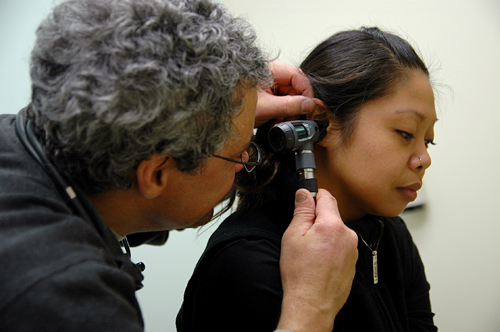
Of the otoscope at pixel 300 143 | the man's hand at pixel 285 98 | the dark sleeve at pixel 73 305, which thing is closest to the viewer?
the dark sleeve at pixel 73 305

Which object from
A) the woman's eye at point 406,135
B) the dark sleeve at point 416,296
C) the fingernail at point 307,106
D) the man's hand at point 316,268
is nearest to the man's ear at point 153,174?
the man's hand at point 316,268

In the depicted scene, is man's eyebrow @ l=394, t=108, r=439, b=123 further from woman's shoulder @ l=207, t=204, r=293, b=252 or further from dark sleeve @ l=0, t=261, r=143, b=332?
dark sleeve @ l=0, t=261, r=143, b=332

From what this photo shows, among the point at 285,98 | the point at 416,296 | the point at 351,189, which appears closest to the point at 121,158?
the point at 285,98

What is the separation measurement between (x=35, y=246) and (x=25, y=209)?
71mm

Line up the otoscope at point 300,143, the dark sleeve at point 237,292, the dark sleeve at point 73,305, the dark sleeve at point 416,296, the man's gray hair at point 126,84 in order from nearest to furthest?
the dark sleeve at point 73,305 < the man's gray hair at point 126,84 < the dark sleeve at point 237,292 < the otoscope at point 300,143 < the dark sleeve at point 416,296

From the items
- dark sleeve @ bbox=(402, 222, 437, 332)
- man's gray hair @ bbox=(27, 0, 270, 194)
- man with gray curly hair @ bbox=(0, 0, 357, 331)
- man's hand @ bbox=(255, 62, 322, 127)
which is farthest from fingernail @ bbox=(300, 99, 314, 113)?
dark sleeve @ bbox=(402, 222, 437, 332)

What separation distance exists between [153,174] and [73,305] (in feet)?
1.05

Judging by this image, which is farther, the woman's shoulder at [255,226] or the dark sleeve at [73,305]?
the woman's shoulder at [255,226]

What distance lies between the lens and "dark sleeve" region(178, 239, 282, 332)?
0.87m

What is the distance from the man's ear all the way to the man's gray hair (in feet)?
0.06

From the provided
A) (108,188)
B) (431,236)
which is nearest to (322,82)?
(108,188)

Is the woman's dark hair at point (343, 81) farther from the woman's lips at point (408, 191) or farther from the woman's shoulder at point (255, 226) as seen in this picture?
the woman's lips at point (408, 191)

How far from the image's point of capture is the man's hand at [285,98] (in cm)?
108

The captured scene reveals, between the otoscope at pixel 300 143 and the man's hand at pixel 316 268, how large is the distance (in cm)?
9
